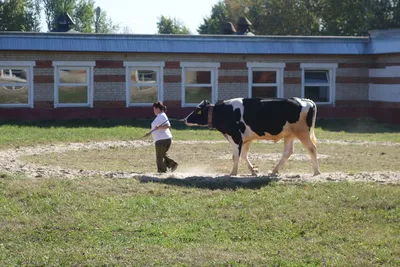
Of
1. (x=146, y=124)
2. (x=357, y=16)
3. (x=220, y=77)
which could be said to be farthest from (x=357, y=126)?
(x=357, y=16)

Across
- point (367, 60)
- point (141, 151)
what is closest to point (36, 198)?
point (141, 151)

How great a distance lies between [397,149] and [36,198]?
44.4ft

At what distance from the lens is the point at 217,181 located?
14680 mm

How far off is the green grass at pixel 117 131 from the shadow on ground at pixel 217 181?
894 centimetres

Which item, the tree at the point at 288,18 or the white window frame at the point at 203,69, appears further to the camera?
the tree at the point at 288,18

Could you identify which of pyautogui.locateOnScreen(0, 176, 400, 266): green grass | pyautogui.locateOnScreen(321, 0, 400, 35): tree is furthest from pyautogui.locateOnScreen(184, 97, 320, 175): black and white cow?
pyautogui.locateOnScreen(321, 0, 400, 35): tree

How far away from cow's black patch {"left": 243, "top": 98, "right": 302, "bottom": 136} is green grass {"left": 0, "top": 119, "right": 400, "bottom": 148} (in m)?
9.06

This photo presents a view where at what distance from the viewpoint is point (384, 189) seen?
13859 millimetres

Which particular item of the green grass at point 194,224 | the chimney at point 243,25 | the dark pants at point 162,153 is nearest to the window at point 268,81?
the chimney at point 243,25

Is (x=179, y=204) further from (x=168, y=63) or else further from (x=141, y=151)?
A: (x=168, y=63)

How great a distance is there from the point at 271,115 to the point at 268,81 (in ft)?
64.9

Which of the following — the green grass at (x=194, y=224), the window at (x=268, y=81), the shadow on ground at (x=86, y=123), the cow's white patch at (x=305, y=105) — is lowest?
the green grass at (x=194, y=224)

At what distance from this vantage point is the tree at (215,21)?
284 ft

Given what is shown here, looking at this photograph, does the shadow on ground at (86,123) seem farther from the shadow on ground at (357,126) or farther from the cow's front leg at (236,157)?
the cow's front leg at (236,157)
